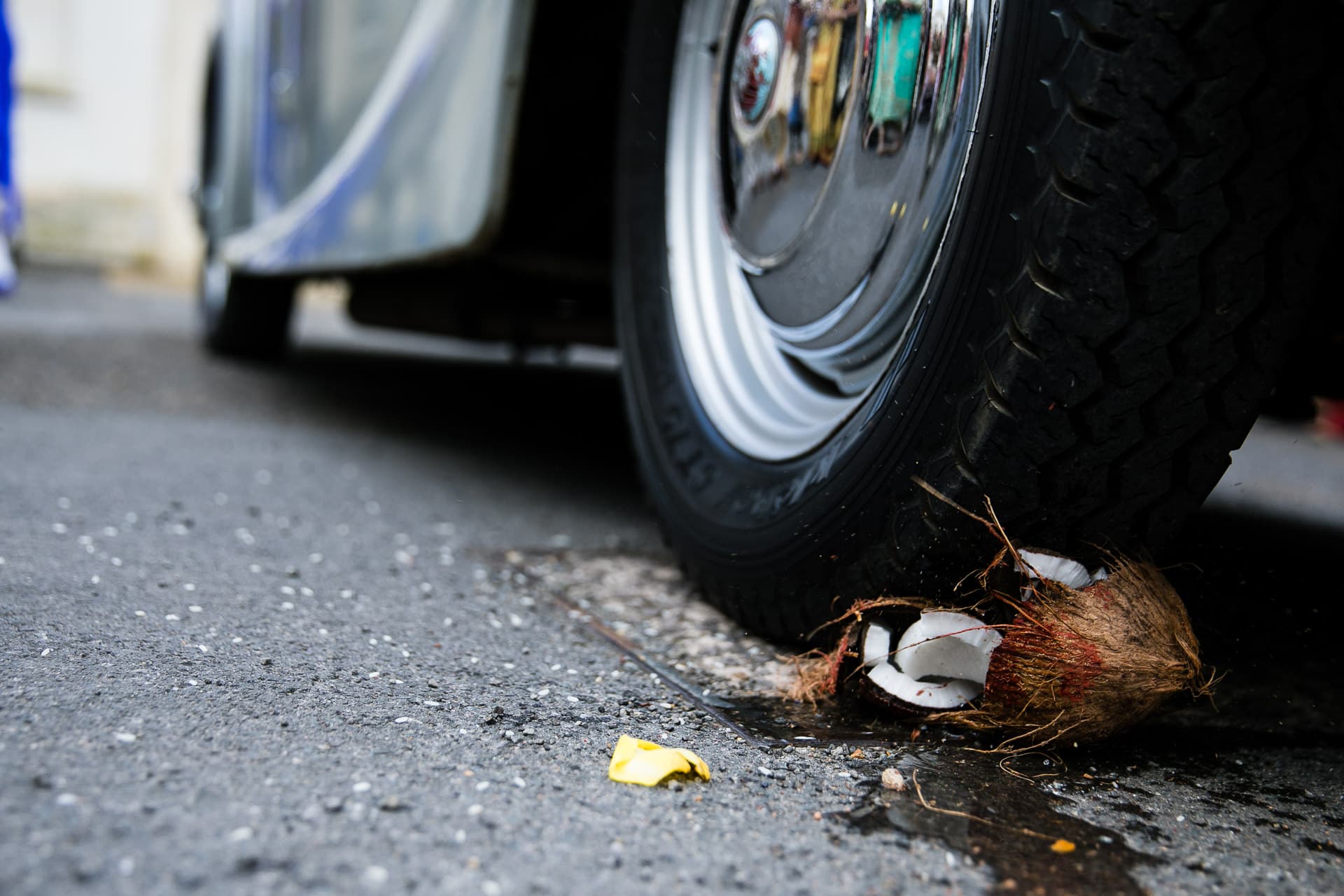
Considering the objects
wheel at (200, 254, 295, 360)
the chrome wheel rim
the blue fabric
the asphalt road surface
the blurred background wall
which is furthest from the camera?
the blurred background wall

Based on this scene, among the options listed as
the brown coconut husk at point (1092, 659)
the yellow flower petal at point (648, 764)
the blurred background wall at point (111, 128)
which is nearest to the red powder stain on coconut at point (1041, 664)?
the brown coconut husk at point (1092, 659)

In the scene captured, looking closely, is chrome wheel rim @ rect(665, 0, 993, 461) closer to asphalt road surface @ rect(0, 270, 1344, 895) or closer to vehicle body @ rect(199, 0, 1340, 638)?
vehicle body @ rect(199, 0, 1340, 638)

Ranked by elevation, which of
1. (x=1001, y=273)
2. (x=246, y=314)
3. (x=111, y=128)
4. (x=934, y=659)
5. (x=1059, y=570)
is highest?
(x=1001, y=273)

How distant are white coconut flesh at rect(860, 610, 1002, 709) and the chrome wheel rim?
0.84 ft

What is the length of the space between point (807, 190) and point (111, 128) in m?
8.91

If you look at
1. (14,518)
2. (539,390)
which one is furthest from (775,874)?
(539,390)

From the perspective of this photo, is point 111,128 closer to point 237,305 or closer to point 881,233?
point 237,305

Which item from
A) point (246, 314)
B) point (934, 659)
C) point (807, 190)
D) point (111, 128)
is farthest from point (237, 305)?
point (111, 128)

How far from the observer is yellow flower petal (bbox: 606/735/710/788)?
2.89 ft

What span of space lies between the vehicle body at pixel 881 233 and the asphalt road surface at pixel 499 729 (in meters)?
0.20

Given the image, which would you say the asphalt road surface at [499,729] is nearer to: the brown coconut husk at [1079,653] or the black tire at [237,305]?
the brown coconut husk at [1079,653]

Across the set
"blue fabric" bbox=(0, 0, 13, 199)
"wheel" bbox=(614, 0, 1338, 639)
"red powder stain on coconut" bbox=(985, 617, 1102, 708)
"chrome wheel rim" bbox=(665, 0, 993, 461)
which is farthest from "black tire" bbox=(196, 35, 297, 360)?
"red powder stain on coconut" bbox=(985, 617, 1102, 708)

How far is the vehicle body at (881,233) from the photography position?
88 centimetres

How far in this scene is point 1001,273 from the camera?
0.94m
